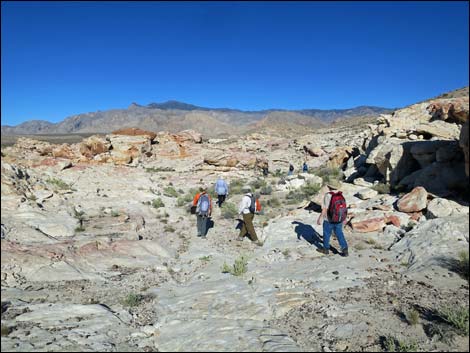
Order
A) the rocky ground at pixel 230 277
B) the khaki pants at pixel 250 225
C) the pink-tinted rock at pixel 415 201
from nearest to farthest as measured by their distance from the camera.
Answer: the rocky ground at pixel 230 277 < the pink-tinted rock at pixel 415 201 < the khaki pants at pixel 250 225

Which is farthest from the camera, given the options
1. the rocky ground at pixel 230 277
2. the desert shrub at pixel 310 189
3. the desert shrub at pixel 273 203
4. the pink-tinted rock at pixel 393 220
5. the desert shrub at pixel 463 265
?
the desert shrub at pixel 310 189

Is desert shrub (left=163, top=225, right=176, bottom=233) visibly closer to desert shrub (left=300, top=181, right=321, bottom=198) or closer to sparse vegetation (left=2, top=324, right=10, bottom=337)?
desert shrub (left=300, top=181, right=321, bottom=198)

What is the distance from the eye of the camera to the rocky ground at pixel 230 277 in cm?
483

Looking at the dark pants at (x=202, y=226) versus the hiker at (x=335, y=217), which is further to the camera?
the dark pants at (x=202, y=226)

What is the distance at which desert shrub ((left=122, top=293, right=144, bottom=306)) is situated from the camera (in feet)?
20.3

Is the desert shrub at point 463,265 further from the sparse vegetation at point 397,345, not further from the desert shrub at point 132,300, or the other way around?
the desert shrub at point 132,300

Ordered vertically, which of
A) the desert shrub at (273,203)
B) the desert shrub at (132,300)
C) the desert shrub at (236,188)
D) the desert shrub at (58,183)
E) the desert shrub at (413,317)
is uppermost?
the desert shrub at (58,183)

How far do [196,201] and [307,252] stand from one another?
4.72 meters

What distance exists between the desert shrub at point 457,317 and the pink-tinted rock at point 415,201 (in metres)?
5.86

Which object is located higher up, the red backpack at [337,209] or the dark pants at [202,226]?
the red backpack at [337,209]

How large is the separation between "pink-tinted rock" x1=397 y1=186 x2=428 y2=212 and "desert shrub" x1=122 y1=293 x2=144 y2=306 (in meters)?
8.04

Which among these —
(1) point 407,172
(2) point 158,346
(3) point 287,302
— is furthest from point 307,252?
(1) point 407,172

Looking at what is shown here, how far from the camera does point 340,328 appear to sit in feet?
16.8

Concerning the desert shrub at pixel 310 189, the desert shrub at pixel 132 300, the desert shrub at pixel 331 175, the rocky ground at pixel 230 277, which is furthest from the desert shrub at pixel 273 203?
the desert shrub at pixel 132 300
